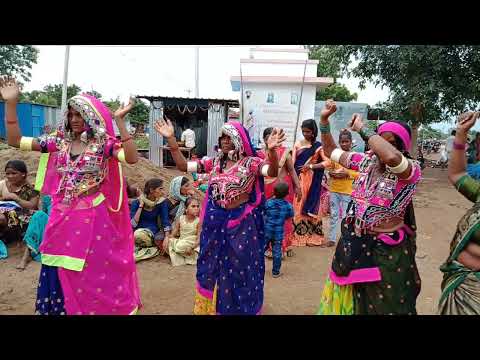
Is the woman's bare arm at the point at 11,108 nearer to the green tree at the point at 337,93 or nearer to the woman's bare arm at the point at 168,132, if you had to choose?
the woman's bare arm at the point at 168,132

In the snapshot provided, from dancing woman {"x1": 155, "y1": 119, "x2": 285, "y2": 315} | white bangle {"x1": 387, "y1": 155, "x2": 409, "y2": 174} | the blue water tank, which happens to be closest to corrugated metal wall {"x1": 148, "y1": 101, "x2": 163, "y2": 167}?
the blue water tank

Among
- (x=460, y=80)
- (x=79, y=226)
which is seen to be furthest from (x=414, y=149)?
(x=79, y=226)

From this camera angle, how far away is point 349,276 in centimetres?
263

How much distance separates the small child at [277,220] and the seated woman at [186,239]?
A: 3.30ft

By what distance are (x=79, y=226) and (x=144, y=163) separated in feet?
23.4

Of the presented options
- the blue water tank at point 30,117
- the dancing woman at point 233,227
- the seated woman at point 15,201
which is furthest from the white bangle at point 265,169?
the blue water tank at point 30,117

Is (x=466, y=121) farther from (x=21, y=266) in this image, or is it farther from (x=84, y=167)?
(x=21, y=266)

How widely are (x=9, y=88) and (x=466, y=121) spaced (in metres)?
3.17

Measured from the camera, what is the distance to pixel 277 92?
10.9m

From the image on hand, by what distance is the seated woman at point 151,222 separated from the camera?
5.36m

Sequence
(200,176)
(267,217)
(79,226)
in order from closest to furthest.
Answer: (79,226)
(200,176)
(267,217)

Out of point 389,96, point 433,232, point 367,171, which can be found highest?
point 389,96

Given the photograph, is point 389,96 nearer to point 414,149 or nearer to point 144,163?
point 414,149

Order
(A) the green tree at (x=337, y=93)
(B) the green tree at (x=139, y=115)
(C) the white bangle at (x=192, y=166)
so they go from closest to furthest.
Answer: (C) the white bangle at (x=192, y=166) < (A) the green tree at (x=337, y=93) < (B) the green tree at (x=139, y=115)
